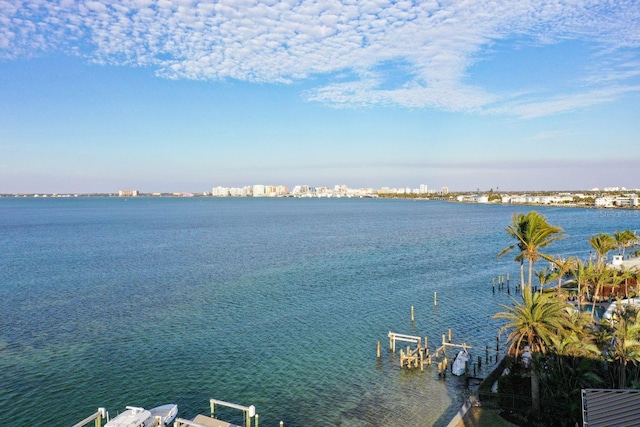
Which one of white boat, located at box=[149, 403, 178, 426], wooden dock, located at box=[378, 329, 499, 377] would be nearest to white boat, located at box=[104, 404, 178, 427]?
white boat, located at box=[149, 403, 178, 426]

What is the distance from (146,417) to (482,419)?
1744 centimetres

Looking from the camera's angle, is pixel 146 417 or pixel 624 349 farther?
pixel 146 417

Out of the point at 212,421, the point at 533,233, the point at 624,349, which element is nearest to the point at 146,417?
Result: the point at 212,421

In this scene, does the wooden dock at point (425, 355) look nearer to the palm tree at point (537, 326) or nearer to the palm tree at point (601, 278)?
the palm tree at point (537, 326)

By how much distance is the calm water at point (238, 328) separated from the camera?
27547 millimetres

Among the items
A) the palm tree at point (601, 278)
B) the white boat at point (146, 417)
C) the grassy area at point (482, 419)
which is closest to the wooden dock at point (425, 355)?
the grassy area at point (482, 419)

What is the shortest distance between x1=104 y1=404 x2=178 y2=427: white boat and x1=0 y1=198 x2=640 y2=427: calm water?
1748 mm

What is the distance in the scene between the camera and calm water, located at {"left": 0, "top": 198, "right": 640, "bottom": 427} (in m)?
27.5

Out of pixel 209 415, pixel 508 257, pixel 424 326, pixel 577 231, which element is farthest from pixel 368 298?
pixel 577 231

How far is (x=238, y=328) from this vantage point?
135 ft

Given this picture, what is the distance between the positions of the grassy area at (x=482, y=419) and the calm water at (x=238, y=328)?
2.15 m

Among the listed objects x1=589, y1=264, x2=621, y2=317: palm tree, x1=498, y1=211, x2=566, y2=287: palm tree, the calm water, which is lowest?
the calm water

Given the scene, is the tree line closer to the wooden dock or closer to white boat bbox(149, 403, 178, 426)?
the wooden dock

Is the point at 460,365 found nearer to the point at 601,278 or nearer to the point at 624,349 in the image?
the point at 624,349
